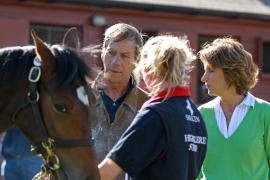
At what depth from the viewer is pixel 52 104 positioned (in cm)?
412

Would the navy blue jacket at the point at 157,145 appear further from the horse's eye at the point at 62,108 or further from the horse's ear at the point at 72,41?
the horse's ear at the point at 72,41

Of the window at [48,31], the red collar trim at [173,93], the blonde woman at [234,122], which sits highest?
the red collar trim at [173,93]

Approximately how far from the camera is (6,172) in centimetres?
699

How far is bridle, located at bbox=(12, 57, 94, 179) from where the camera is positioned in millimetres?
4102

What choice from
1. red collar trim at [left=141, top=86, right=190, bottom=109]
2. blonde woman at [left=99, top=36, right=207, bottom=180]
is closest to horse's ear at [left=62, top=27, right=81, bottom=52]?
blonde woman at [left=99, top=36, right=207, bottom=180]

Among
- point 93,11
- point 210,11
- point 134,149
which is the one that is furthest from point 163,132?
point 210,11

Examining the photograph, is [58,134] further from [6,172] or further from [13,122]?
[6,172]

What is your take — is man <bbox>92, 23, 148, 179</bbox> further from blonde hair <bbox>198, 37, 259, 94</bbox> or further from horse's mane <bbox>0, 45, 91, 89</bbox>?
horse's mane <bbox>0, 45, 91, 89</bbox>

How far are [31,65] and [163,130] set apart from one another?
77cm

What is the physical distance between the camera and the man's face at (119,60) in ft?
16.1

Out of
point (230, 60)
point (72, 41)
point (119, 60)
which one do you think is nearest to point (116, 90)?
point (119, 60)

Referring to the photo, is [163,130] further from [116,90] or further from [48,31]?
[48,31]

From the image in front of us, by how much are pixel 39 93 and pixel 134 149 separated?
0.58 m

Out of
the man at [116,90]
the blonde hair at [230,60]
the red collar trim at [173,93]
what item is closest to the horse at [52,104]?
the red collar trim at [173,93]
